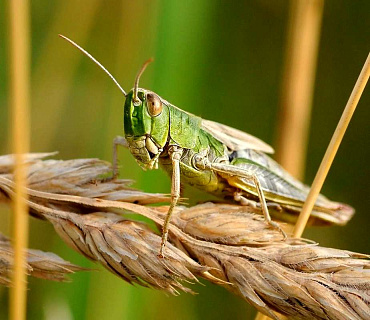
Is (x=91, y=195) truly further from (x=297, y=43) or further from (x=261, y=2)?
(x=261, y=2)

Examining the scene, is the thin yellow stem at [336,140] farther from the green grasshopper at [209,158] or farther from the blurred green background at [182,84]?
the blurred green background at [182,84]

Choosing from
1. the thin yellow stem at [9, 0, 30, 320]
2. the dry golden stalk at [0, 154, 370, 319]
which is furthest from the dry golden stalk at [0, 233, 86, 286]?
the thin yellow stem at [9, 0, 30, 320]

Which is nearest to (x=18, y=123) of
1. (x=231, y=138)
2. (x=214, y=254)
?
(x=214, y=254)

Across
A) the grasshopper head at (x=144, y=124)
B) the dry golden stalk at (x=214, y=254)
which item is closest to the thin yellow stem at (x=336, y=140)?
the dry golden stalk at (x=214, y=254)

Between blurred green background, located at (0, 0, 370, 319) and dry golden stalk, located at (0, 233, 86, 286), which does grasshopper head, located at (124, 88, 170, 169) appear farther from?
dry golden stalk, located at (0, 233, 86, 286)

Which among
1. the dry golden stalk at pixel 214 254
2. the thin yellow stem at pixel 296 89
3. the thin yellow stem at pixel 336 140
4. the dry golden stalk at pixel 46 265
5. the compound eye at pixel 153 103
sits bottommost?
the dry golden stalk at pixel 46 265
